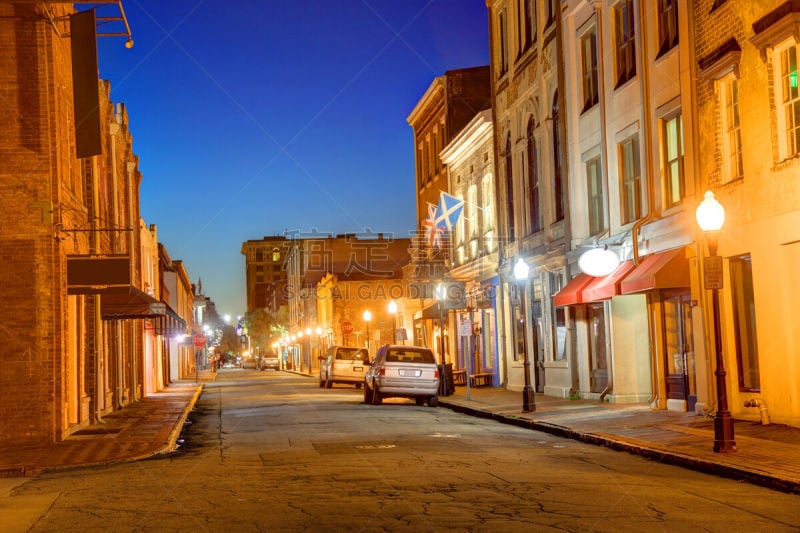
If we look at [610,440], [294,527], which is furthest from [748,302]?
[294,527]

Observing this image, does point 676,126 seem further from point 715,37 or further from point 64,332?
point 64,332

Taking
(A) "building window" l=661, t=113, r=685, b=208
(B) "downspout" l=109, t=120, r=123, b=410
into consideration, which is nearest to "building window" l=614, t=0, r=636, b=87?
(A) "building window" l=661, t=113, r=685, b=208

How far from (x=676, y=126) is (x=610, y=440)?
756 centimetres

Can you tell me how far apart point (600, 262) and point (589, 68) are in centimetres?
571

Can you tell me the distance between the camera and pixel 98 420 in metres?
22.9

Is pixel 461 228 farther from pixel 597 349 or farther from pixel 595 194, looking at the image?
pixel 597 349

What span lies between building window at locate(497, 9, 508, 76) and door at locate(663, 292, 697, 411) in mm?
14161

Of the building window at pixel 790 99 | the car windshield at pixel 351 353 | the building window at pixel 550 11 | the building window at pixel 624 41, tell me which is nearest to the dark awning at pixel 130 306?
the building window at pixel 624 41

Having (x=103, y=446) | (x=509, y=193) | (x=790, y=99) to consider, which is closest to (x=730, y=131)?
(x=790, y=99)

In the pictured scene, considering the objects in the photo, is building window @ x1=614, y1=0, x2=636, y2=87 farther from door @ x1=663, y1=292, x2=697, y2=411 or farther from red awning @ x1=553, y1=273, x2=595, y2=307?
door @ x1=663, y1=292, x2=697, y2=411

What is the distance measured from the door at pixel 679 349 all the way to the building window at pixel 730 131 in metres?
3.16

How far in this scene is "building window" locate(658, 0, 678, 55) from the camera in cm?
2017

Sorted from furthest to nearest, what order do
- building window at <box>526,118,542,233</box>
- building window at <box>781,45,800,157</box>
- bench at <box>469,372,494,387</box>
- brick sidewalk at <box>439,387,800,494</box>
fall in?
1. bench at <box>469,372,494,387</box>
2. building window at <box>526,118,542,233</box>
3. building window at <box>781,45,800,157</box>
4. brick sidewalk at <box>439,387,800,494</box>

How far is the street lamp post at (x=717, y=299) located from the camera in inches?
523
